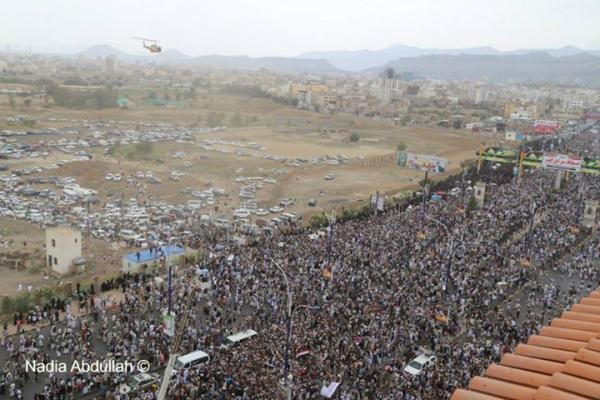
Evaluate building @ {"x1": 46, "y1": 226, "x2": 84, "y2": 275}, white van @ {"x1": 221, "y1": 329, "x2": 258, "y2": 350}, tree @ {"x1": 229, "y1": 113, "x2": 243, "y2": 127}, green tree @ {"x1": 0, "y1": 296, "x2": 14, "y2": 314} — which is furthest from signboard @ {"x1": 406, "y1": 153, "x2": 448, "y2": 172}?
green tree @ {"x1": 0, "y1": 296, "x2": 14, "y2": 314}

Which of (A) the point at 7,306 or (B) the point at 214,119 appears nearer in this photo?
(A) the point at 7,306

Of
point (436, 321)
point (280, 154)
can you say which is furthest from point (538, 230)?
point (280, 154)

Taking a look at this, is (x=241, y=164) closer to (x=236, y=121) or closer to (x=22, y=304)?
(x=236, y=121)

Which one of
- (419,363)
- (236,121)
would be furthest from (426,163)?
(236,121)

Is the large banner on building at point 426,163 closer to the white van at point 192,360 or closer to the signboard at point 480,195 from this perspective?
the signboard at point 480,195

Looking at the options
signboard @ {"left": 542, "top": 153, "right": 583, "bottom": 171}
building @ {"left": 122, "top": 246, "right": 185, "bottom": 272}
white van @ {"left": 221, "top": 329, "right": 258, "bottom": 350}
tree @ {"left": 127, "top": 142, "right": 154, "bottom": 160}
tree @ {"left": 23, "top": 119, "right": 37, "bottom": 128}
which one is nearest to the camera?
white van @ {"left": 221, "top": 329, "right": 258, "bottom": 350}

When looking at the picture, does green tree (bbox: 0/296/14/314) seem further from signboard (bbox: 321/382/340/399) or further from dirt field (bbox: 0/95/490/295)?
signboard (bbox: 321/382/340/399)
